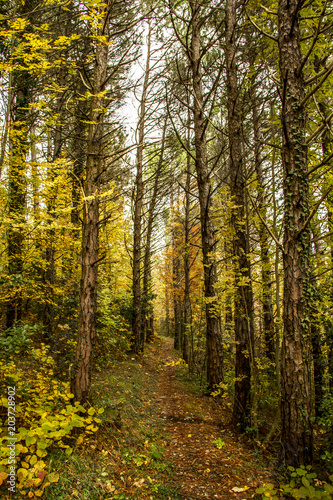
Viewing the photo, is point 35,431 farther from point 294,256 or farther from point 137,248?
point 137,248

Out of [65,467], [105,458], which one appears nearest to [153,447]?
[105,458]

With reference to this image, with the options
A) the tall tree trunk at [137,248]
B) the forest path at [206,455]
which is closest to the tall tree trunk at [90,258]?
the forest path at [206,455]

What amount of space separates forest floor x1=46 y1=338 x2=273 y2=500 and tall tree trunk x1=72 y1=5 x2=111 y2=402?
82 cm

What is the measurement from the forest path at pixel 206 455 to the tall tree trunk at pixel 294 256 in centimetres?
81

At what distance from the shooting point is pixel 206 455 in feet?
12.1

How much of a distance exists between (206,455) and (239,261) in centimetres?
298

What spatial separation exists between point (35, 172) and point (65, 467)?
6230 mm

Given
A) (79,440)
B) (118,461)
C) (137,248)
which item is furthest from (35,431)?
(137,248)

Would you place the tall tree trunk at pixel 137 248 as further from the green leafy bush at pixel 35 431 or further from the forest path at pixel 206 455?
the green leafy bush at pixel 35 431

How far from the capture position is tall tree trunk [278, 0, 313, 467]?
8.80 ft

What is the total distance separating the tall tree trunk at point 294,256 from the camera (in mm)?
2682

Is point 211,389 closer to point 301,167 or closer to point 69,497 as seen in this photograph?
point 69,497

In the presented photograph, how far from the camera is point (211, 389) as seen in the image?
6148 millimetres

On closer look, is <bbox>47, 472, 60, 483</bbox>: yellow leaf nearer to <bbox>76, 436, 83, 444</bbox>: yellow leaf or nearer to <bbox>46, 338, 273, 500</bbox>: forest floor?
<bbox>46, 338, 273, 500</bbox>: forest floor
